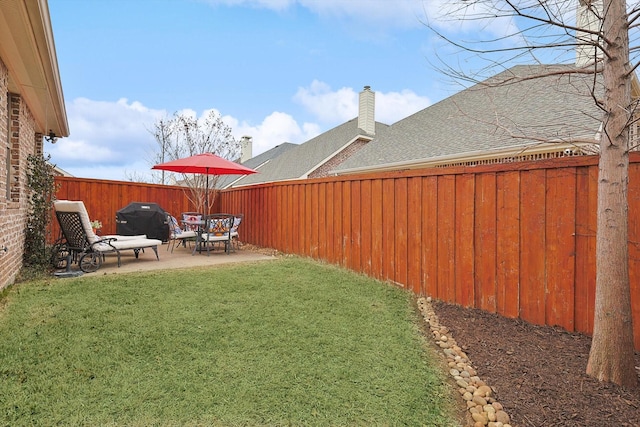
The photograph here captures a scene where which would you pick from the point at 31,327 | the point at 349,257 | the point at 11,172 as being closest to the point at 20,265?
the point at 11,172

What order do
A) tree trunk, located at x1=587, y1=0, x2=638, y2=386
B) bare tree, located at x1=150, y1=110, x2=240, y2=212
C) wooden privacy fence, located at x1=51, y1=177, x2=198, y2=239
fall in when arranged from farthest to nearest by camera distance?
bare tree, located at x1=150, y1=110, x2=240, y2=212
wooden privacy fence, located at x1=51, y1=177, x2=198, y2=239
tree trunk, located at x1=587, y1=0, x2=638, y2=386

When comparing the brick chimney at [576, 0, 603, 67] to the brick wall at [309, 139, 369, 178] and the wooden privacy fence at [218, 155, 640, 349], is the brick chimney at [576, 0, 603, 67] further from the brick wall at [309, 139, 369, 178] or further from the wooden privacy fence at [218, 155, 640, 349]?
the brick wall at [309, 139, 369, 178]

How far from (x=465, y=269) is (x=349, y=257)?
207 centimetres

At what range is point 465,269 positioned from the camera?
3926 millimetres

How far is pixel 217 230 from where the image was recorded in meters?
7.33

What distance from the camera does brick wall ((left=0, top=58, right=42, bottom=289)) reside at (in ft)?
13.3

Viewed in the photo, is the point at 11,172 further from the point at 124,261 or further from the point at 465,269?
the point at 465,269

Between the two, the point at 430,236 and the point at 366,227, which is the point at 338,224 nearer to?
the point at 366,227

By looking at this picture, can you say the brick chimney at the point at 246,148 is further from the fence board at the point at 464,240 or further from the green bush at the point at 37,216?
the fence board at the point at 464,240

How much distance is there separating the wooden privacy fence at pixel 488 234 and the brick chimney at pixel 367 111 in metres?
10.7

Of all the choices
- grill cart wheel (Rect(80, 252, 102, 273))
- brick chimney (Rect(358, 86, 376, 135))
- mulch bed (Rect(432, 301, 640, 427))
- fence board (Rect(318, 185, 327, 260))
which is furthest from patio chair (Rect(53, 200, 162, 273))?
brick chimney (Rect(358, 86, 376, 135))

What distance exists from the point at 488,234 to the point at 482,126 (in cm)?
556

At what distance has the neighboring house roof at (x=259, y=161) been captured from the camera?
72.5 feet

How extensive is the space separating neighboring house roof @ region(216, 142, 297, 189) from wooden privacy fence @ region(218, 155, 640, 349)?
17132 mm
